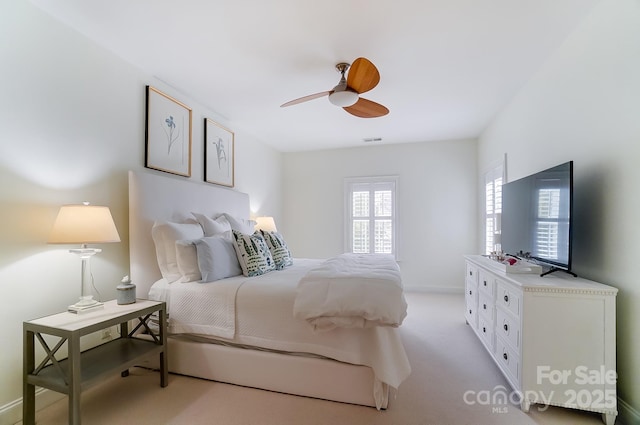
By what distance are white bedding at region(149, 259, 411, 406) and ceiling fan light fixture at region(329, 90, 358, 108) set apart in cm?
155

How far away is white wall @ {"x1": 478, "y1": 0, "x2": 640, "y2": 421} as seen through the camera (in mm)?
1688

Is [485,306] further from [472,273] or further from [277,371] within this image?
[277,371]

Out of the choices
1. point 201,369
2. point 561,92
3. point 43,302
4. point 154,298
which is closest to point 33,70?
point 43,302

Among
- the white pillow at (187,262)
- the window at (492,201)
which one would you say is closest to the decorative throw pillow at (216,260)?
the white pillow at (187,262)

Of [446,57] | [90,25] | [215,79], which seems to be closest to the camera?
[90,25]

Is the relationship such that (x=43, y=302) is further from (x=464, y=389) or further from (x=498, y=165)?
(x=498, y=165)

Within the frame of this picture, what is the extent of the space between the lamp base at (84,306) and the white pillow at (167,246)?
530 millimetres

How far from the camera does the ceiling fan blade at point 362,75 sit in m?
2.04

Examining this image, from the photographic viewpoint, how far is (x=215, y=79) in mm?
2885

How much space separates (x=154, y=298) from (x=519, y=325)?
2761 millimetres

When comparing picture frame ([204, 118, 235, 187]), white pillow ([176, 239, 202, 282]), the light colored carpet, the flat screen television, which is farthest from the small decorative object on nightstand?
the flat screen television

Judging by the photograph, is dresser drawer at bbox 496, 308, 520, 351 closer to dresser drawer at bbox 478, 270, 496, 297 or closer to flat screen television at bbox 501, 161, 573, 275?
dresser drawer at bbox 478, 270, 496, 297

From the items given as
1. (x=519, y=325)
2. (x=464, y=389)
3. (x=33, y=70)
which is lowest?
(x=464, y=389)

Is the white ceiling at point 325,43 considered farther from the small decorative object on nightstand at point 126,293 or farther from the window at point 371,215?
the window at point 371,215
